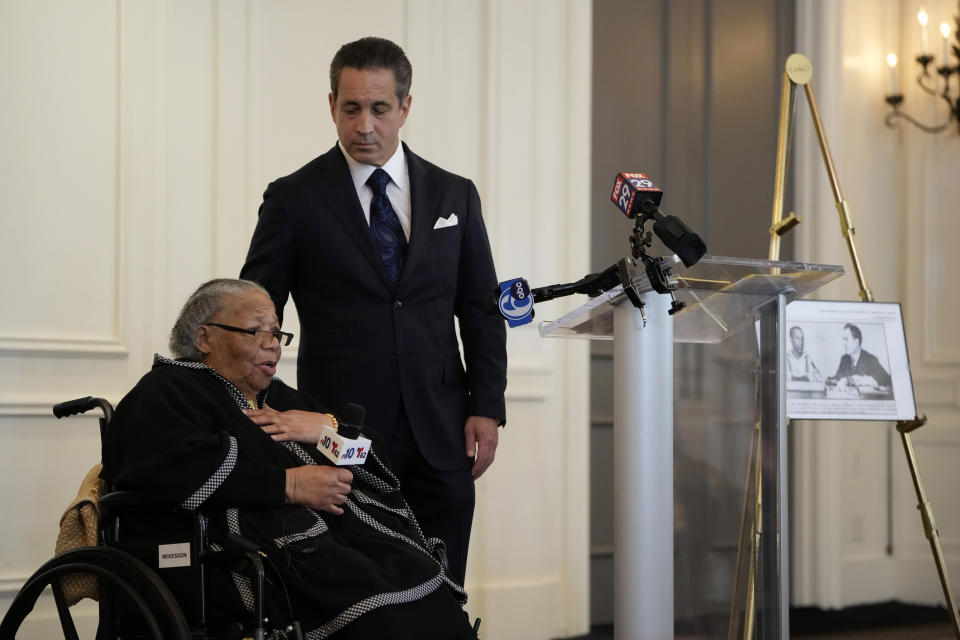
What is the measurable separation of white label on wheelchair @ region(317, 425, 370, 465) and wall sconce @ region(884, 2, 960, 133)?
3.84 metres

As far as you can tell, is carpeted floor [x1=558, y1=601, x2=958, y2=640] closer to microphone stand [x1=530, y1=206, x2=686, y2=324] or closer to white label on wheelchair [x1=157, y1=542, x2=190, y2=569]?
white label on wheelchair [x1=157, y1=542, x2=190, y2=569]

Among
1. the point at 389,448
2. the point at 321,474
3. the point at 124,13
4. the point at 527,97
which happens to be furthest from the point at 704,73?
the point at 321,474

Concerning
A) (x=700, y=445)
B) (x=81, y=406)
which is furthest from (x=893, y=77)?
(x=81, y=406)

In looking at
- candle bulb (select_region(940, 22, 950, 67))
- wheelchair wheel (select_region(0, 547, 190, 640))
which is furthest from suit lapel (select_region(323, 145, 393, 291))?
candle bulb (select_region(940, 22, 950, 67))

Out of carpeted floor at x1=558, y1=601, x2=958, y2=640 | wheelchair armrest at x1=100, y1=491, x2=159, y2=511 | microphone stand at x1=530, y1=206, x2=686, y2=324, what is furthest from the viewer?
carpeted floor at x1=558, y1=601, x2=958, y2=640

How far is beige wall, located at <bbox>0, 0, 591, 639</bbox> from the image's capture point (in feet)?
11.1

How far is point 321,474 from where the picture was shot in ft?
7.25

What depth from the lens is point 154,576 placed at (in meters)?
1.94

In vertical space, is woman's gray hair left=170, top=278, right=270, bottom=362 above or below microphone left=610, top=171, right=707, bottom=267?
below

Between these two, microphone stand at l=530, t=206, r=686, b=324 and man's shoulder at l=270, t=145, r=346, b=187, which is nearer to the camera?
microphone stand at l=530, t=206, r=686, b=324

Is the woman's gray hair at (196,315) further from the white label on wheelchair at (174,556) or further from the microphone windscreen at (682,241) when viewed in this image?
the microphone windscreen at (682,241)

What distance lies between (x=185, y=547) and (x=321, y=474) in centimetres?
31

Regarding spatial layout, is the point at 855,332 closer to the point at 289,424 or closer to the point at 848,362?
the point at 848,362

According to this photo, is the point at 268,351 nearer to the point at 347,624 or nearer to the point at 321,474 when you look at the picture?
the point at 321,474
